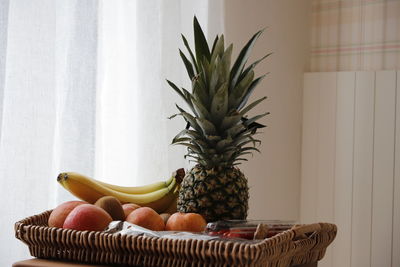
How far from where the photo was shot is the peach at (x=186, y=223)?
1.26m

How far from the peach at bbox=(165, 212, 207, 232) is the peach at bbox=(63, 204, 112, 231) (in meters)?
0.14

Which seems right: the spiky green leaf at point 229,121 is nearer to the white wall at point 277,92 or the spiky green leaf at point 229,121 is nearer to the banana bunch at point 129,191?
the banana bunch at point 129,191

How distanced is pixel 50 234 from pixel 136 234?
0.17 m

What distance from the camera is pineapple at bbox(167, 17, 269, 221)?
4.62 ft

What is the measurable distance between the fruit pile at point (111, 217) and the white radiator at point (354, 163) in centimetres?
193

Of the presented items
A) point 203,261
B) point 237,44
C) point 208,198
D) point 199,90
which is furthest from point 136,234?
point 237,44

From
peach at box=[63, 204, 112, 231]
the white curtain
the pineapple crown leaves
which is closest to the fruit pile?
peach at box=[63, 204, 112, 231]

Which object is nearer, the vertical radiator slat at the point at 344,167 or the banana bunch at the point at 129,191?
the banana bunch at the point at 129,191

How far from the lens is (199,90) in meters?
1.46

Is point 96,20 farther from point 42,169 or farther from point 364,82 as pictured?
point 364,82

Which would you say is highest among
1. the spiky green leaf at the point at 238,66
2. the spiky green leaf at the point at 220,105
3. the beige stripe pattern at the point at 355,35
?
the beige stripe pattern at the point at 355,35

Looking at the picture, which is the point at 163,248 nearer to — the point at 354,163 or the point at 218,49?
the point at 218,49

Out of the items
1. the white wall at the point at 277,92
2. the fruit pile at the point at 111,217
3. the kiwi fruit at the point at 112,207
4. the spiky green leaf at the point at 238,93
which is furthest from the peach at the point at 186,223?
the white wall at the point at 277,92

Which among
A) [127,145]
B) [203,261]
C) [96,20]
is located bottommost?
[203,261]
